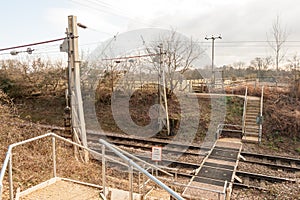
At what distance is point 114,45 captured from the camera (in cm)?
1939

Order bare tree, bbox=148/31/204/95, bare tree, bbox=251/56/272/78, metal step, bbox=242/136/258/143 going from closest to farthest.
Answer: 1. metal step, bbox=242/136/258/143
2. bare tree, bbox=148/31/204/95
3. bare tree, bbox=251/56/272/78

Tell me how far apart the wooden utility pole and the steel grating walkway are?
12.5 feet

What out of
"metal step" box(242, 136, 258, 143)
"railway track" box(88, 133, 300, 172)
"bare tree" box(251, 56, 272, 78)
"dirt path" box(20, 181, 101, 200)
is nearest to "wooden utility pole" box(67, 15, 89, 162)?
"dirt path" box(20, 181, 101, 200)

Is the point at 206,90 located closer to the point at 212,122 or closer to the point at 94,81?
the point at 212,122

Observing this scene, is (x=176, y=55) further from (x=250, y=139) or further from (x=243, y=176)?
(x=243, y=176)

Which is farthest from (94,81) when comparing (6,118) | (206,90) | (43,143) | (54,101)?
(43,143)

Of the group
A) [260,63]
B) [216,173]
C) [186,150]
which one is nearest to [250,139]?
[186,150]

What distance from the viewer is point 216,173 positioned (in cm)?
900

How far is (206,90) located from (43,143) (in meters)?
15.3

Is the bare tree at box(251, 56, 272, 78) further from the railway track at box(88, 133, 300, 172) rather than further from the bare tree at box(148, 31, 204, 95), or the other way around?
the railway track at box(88, 133, 300, 172)

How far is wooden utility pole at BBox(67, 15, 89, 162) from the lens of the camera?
8.11 metres

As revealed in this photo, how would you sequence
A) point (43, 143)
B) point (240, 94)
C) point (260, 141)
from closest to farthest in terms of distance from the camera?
point (43, 143) < point (260, 141) < point (240, 94)

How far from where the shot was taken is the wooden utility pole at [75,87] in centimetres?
811

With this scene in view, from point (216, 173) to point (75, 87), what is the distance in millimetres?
5929
